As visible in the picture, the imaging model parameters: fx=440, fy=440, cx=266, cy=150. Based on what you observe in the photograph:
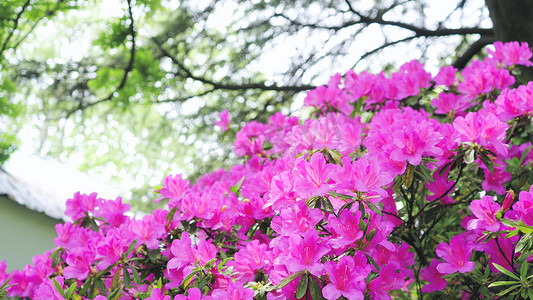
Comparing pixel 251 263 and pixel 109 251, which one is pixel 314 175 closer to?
pixel 251 263

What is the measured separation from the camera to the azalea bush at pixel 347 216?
140 cm

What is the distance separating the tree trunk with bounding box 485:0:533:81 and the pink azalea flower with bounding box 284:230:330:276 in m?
2.61

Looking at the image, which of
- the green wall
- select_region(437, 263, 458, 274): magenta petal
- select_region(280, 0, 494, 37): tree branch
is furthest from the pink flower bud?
the green wall

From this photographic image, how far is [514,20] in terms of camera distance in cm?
316

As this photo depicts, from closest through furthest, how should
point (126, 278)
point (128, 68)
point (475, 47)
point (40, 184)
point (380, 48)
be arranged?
point (126, 278) → point (475, 47) → point (128, 68) → point (380, 48) → point (40, 184)

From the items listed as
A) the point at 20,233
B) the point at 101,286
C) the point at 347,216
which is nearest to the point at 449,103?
the point at 347,216

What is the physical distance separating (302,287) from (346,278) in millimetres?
135

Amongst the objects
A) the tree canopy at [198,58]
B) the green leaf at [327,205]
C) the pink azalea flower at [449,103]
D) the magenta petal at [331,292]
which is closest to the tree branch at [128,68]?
the tree canopy at [198,58]

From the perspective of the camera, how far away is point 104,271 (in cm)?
186

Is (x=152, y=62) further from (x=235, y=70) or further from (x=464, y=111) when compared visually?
(x=464, y=111)

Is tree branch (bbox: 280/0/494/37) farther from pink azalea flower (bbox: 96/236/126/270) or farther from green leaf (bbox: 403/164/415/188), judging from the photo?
pink azalea flower (bbox: 96/236/126/270)

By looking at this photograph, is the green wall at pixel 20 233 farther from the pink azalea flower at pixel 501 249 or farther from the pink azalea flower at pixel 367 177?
the pink azalea flower at pixel 501 249

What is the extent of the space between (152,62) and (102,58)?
0.94m

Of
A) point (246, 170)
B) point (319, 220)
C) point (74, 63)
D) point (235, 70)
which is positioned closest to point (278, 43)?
point (235, 70)
